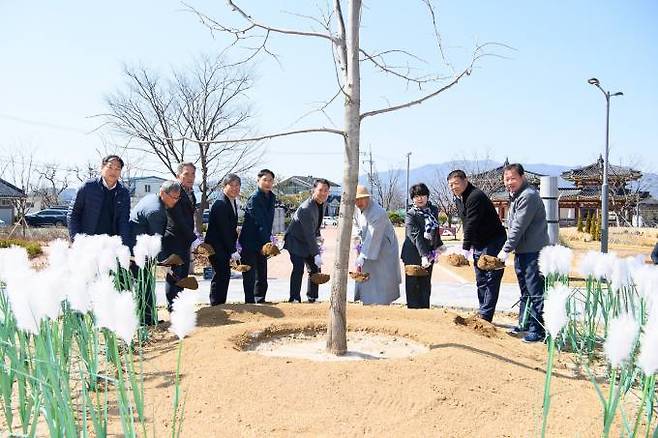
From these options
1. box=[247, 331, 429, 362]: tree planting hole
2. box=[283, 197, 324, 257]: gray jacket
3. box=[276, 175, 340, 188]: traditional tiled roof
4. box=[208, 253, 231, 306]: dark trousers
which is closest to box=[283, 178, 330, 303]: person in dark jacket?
box=[283, 197, 324, 257]: gray jacket

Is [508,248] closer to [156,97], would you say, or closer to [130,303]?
[130,303]

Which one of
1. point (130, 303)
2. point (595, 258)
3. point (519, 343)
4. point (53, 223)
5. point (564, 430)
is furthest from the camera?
point (53, 223)

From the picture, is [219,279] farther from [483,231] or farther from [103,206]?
[483,231]

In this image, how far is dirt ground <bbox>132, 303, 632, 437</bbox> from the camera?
253 cm

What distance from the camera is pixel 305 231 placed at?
6.05m

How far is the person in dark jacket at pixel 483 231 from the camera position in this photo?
506cm

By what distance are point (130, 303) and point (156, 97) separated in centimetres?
1533

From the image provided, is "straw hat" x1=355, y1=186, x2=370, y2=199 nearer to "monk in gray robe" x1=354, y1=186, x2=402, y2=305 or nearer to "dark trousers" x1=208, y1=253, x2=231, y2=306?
"monk in gray robe" x1=354, y1=186, x2=402, y2=305

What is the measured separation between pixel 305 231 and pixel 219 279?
1.08 metres

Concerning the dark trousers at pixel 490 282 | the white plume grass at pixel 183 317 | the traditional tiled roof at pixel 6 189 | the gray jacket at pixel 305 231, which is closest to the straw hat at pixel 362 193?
the gray jacket at pixel 305 231

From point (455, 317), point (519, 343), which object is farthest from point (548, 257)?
point (455, 317)

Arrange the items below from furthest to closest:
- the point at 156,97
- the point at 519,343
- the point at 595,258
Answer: the point at 156,97 < the point at 519,343 < the point at 595,258

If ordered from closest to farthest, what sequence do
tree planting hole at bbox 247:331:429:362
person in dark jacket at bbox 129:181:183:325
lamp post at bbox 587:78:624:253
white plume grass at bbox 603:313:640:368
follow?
white plume grass at bbox 603:313:640:368
tree planting hole at bbox 247:331:429:362
person in dark jacket at bbox 129:181:183:325
lamp post at bbox 587:78:624:253

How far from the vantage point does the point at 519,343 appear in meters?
4.28
